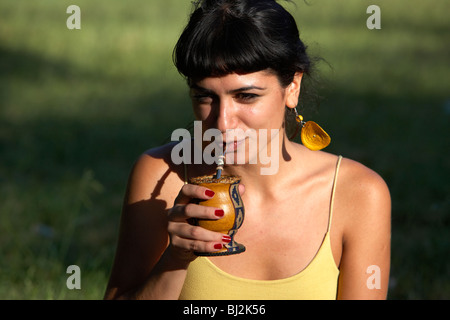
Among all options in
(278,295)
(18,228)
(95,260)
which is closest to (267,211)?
(278,295)

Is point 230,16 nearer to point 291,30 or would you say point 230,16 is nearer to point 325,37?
point 291,30

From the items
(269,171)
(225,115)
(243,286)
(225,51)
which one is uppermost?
(225,51)

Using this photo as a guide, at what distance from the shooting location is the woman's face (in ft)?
7.88

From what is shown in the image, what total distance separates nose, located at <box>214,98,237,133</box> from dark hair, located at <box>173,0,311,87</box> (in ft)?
0.32

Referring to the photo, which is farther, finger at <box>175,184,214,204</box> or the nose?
the nose

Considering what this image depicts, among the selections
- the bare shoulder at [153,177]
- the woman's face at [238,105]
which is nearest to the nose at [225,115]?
the woman's face at [238,105]

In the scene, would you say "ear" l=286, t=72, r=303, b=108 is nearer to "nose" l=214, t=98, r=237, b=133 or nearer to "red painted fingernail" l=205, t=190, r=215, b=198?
"nose" l=214, t=98, r=237, b=133

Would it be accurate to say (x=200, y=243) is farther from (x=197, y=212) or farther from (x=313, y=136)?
(x=313, y=136)

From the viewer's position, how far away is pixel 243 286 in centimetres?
258

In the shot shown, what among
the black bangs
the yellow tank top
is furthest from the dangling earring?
the yellow tank top

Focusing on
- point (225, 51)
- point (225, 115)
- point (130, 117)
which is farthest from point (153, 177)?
point (130, 117)

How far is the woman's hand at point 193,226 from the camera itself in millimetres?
2127

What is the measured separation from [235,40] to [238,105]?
214 millimetres

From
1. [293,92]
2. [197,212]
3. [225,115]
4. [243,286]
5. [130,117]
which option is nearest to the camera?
[197,212]
